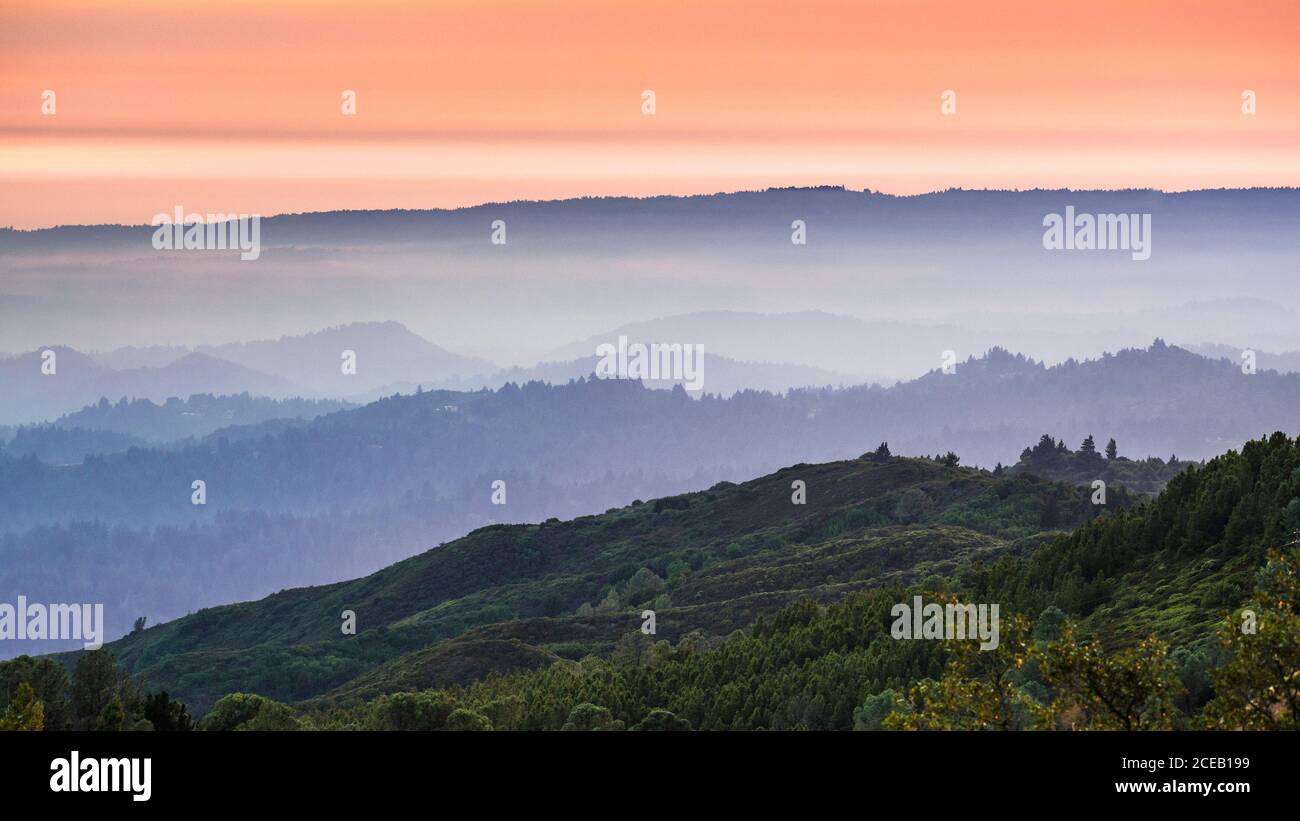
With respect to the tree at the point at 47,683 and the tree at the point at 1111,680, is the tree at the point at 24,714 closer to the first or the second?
the tree at the point at 47,683

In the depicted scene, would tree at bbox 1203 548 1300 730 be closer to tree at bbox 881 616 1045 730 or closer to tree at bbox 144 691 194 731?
tree at bbox 881 616 1045 730

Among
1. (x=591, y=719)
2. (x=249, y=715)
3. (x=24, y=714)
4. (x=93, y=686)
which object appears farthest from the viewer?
(x=249, y=715)

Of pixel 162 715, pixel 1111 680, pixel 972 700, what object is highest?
pixel 1111 680

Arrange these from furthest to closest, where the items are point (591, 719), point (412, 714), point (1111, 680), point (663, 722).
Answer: point (412, 714), point (591, 719), point (663, 722), point (1111, 680)

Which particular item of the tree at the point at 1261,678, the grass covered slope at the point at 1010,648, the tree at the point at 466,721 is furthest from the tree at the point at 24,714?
the tree at the point at 1261,678

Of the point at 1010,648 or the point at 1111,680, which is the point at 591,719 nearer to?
the point at 1010,648

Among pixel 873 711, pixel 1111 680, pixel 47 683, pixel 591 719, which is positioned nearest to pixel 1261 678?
pixel 1111 680

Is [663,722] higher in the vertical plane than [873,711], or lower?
lower

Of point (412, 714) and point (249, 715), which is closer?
point (412, 714)

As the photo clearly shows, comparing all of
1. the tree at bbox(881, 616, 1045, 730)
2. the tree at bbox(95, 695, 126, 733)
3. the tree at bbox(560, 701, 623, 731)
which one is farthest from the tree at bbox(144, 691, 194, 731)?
the tree at bbox(881, 616, 1045, 730)
